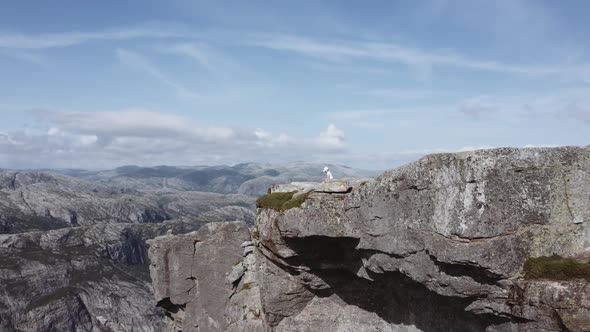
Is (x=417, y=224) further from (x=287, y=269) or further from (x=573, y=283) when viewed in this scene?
(x=287, y=269)

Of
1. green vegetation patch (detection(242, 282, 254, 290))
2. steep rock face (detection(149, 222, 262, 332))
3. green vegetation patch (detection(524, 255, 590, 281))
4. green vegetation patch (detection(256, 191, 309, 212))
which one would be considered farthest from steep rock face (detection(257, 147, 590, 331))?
steep rock face (detection(149, 222, 262, 332))

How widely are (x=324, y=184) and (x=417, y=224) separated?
7.98 m

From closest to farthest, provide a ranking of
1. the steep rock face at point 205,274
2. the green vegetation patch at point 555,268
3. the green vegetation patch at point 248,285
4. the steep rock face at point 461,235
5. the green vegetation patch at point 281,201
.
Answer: the green vegetation patch at point 555,268 < the steep rock face at point 461,235 < the green vegetation patch at point 281,201 < the green vegetation patch at point 248,285 < the steep rock face at point 205,274

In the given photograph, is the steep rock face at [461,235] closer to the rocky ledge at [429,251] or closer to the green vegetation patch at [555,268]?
the rocky ledge at [429,251]

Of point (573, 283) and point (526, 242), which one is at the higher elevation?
point (526, 242)

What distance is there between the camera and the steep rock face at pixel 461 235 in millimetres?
20766

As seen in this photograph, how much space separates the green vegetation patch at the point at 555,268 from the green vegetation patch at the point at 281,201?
14.4 m

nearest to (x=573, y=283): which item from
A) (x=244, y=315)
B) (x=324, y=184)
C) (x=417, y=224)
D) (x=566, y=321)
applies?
(x=566, y=321)

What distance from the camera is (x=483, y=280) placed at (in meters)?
23.0

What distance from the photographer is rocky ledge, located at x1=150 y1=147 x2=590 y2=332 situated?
20.8 m

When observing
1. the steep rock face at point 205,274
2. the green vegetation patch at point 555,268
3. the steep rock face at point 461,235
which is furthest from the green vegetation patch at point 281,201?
the green vegetation patch at point 555,268

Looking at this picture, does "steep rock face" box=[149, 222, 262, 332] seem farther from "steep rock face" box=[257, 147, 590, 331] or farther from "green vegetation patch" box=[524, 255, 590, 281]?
"green vegetation patch" box=[524, 255, 590, 281]

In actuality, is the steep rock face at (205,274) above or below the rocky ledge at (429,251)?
below

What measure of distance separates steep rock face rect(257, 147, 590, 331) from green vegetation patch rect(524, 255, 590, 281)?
277 mm
